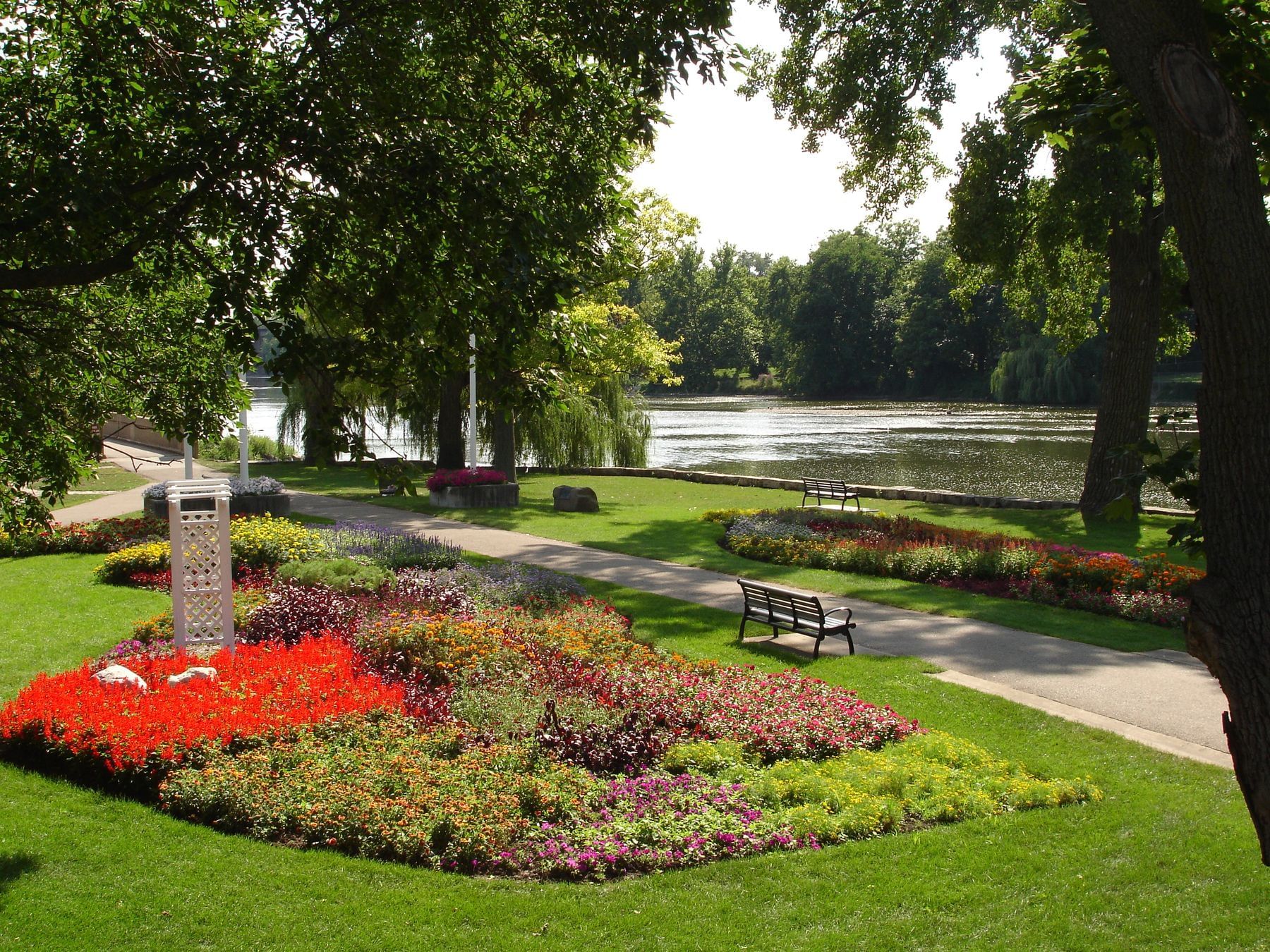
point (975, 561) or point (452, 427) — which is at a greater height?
point (452, 427)

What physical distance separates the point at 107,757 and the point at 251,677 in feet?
5.37

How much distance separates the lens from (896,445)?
4662 centimetres

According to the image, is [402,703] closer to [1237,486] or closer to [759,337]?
[1237,486]

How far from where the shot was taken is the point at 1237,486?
3244mm

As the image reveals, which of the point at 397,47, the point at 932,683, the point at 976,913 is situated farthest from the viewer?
the point at 932,683

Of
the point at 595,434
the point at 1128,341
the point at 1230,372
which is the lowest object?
the point at 1230,372

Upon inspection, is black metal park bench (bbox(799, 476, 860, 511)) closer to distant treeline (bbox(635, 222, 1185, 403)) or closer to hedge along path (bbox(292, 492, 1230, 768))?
hedge along path (bbox(292, 492, 1230, 768))

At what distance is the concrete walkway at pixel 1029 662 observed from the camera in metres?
8.75

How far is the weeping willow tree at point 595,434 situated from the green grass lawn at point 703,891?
2639 cm

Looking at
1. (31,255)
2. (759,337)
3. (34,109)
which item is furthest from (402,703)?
(759,337)

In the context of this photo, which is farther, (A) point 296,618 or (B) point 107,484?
(B) point 107,484

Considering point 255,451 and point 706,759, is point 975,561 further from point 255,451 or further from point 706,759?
point 255,451

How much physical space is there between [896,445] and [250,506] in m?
33.1

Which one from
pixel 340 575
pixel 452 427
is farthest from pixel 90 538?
pixel 452 427
